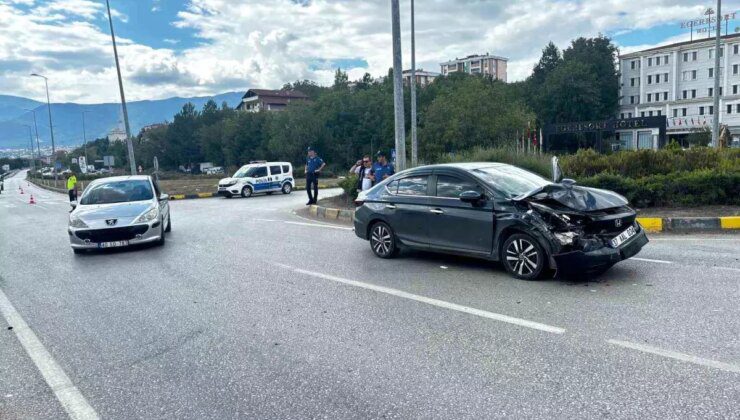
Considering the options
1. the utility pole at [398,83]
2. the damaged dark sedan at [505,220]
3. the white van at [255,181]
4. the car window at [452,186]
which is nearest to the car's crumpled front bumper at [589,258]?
the damaged dark sedan at [505,220]

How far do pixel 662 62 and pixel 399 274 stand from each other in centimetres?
10178

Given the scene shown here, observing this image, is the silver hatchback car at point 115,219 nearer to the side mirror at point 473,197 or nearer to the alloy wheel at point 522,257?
the side mirror at point 473,197

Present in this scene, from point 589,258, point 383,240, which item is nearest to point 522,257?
point 589,258

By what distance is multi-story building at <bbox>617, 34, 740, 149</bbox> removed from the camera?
3280 inches

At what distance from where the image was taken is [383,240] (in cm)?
888

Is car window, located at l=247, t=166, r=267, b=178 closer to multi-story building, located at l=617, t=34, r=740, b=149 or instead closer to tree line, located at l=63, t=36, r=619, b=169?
tree line, located at l=63, t=36, r=619, b=169

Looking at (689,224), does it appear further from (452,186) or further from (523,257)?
(452,186)

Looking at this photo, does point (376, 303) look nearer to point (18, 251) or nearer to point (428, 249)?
point (428, 249)

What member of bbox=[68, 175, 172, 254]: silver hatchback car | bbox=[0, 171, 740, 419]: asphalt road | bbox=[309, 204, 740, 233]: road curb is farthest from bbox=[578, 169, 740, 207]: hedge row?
bbox=[68, 175, 172, 254]: silver hatchback car

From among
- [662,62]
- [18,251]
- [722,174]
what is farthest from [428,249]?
[662,62]

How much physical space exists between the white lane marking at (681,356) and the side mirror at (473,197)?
3024 millimetres

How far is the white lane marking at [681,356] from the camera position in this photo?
402 cm

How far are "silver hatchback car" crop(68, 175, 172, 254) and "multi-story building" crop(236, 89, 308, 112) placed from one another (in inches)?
4727

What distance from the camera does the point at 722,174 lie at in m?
11.4
